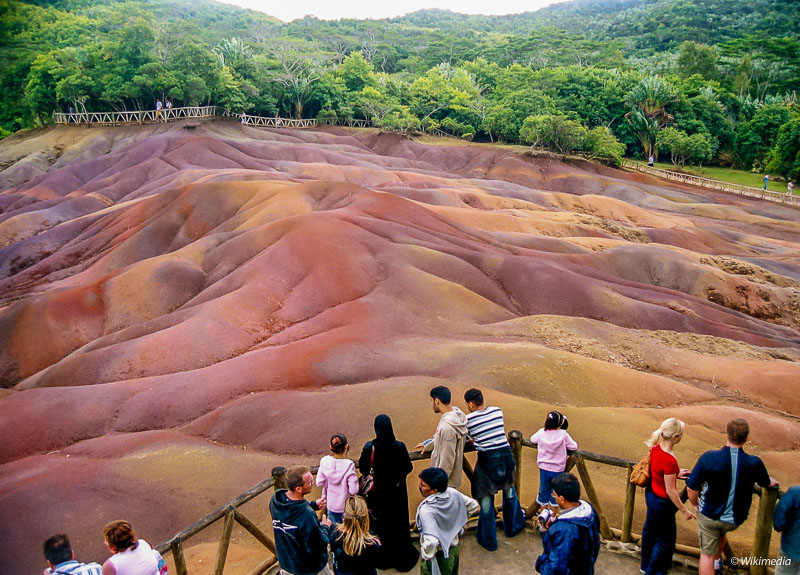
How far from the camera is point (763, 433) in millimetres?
13414

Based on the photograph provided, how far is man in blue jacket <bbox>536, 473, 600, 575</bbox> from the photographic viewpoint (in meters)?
5.41

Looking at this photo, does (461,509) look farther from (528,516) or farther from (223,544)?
(223,544)

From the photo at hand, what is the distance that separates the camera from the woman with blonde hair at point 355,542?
5.95 metres

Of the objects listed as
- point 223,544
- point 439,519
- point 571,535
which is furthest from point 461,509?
point 223,544

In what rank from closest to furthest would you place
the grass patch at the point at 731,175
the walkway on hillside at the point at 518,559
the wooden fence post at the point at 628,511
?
the walkway on hillside at the point at 518,559, the wooden fence post at the point at 628,511, the grass patch at the point at 731,175

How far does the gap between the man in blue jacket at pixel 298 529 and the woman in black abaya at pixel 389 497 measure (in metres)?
0.97

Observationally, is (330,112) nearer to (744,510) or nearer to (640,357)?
(640,357)

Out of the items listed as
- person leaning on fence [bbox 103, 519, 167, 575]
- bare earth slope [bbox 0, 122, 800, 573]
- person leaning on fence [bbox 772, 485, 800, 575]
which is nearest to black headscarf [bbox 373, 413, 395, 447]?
person leaning on fence [bbox 103, 519, 167, 575]

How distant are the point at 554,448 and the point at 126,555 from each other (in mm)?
4887


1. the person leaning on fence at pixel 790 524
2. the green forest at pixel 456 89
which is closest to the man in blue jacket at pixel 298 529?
the person leaning on fence at pixel 790 524

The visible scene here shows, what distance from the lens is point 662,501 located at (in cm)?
664

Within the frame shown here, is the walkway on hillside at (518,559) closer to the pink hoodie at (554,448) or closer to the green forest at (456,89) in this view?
the pink hoodie at (554,448)

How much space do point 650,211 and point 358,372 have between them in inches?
1483

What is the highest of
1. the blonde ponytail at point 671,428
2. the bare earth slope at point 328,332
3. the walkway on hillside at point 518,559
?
the blonde ponytail at point 671,428
